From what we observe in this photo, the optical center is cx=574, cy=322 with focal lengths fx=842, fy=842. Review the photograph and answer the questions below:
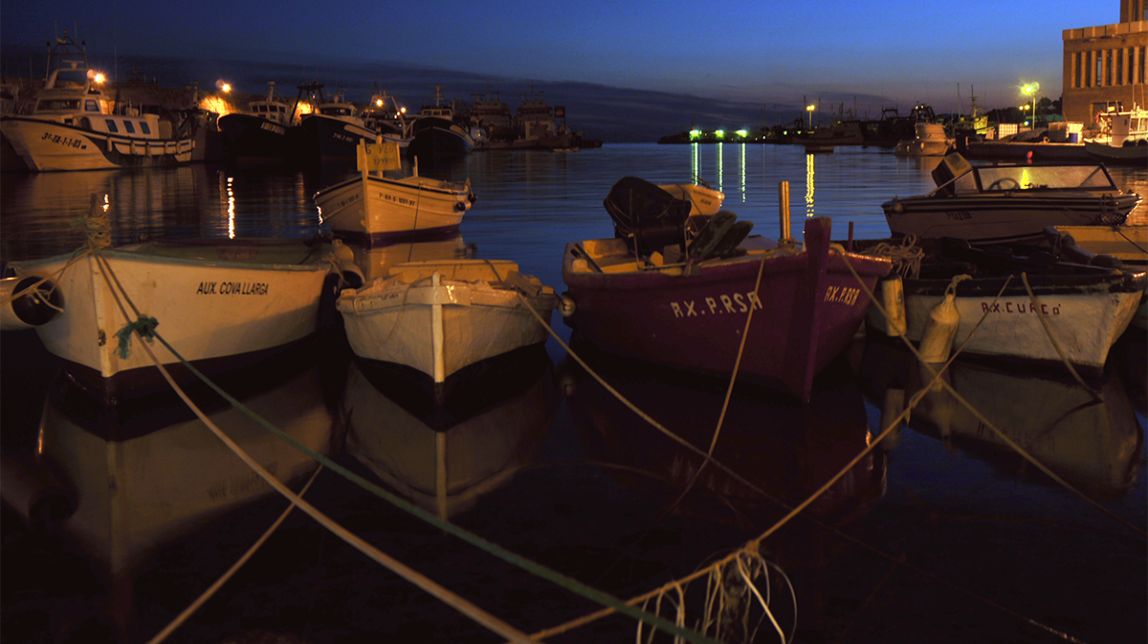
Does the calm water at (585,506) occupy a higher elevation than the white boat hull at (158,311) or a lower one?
lower

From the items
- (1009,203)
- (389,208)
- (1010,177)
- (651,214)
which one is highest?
(1010,177)

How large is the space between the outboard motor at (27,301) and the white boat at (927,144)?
83.5 m

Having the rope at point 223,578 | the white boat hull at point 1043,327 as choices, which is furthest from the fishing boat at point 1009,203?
the rope at point 223,578

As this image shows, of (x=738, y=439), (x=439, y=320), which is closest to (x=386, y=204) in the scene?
(x=439, y=320)

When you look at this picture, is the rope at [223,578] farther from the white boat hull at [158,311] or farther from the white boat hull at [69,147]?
the white boat hull at [69,147]

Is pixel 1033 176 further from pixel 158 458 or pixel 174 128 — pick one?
pixel 174 128

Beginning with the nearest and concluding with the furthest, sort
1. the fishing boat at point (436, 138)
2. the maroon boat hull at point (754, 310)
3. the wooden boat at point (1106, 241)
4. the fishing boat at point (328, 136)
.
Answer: the maroon boat hull at point (754, 310)
the wooden boat at point (1106, 241)
the fishing boat at point (328, 136)
the fishing boat at point (436, 138)

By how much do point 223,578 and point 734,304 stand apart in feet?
16.5

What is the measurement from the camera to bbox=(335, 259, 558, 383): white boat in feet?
25.2

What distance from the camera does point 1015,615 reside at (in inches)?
162

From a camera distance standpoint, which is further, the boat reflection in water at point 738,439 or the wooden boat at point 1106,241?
the wooden boat at point 1106,241

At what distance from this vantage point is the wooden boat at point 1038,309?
8.37 meters

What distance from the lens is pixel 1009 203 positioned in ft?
48.7

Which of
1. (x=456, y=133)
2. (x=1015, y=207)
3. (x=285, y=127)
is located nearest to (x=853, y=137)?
(x=456, y=133)
